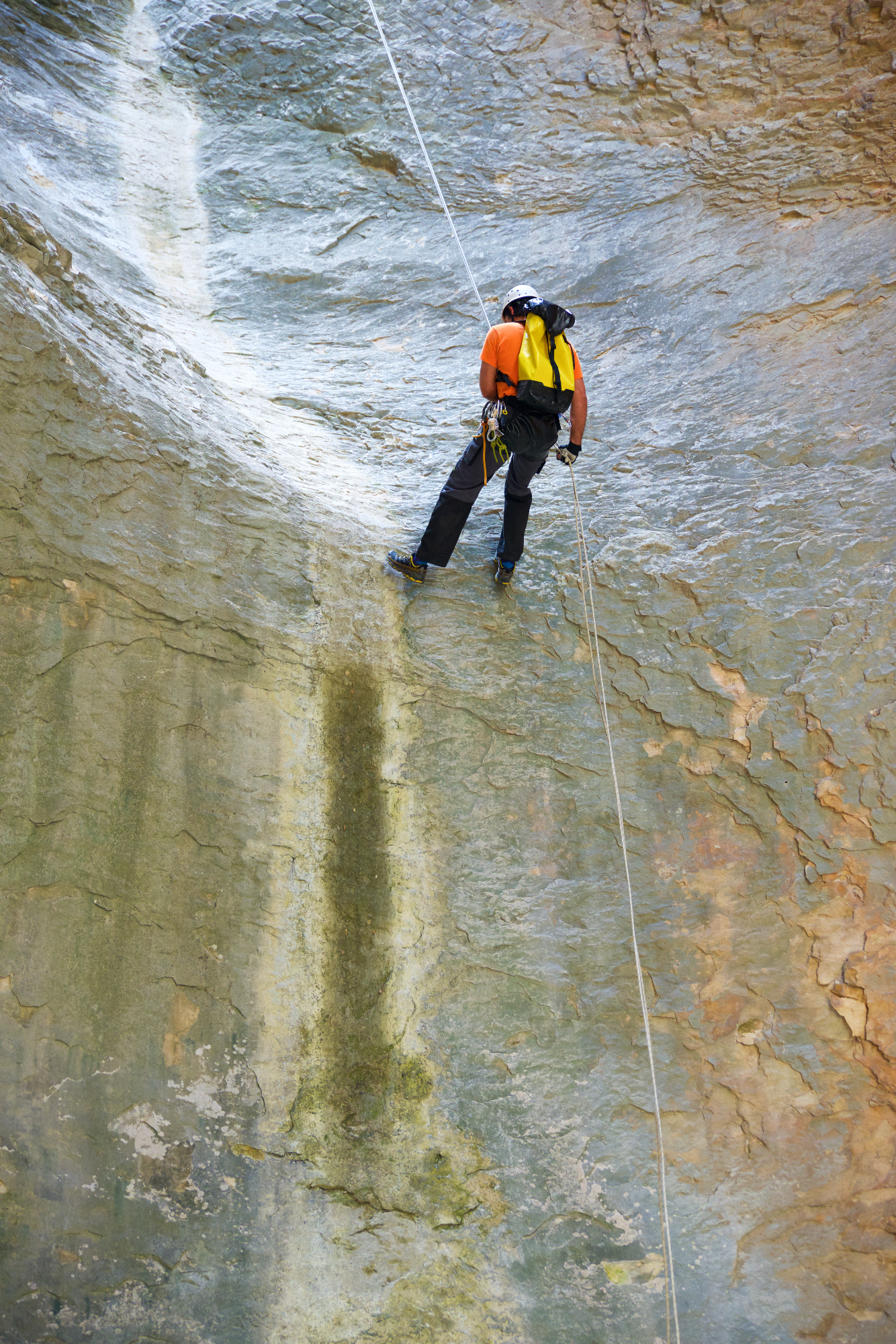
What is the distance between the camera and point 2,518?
3369mm

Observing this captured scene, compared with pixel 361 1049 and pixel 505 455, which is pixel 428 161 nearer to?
pixel 505 455

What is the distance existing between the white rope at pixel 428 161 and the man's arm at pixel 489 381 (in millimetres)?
2480

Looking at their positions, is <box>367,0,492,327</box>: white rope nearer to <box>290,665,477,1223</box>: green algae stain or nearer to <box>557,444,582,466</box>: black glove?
<box>557,444,582,466</box>: black glove

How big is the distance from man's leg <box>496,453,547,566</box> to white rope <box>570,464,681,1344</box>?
0.36m

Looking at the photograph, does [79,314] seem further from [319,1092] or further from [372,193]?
[372,193]

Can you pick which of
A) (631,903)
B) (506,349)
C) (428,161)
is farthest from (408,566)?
(428,161)

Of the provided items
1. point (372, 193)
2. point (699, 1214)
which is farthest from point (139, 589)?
point (372, 193)

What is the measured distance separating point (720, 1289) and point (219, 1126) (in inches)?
81.2

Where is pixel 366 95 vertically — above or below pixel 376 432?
above

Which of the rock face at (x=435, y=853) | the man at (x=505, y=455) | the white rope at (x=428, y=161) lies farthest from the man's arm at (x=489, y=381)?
the white rope at (x=428, y=161)

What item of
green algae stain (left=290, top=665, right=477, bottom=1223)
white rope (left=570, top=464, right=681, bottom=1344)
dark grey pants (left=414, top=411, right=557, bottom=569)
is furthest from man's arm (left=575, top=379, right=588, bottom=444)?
green algae stain (left=290, top=665, right=477, bottom=1223)

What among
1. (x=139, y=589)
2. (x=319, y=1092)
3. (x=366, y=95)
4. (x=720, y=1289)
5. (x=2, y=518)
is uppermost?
(x=366, y=95)

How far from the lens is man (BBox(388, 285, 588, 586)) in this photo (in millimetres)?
4234

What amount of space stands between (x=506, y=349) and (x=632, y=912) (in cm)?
268
